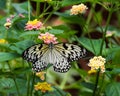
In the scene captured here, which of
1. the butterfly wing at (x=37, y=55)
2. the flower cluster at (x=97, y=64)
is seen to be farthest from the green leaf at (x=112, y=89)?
the butterfly wing at (x=37, y=55)

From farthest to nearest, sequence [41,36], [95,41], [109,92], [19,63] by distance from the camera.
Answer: [19,63] → [95,41] → [109,92] → [41,36]

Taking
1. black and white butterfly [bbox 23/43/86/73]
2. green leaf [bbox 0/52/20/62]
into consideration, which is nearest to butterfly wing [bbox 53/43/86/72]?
black and white butterfly [bbox 23/43/86/73]

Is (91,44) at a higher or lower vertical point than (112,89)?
higher

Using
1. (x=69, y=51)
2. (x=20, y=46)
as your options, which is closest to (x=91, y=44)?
(x=69, y=51)

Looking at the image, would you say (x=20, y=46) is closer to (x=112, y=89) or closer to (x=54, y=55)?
(x=54, y=55)

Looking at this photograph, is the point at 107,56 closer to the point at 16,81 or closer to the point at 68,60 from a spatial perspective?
the point at 68,60

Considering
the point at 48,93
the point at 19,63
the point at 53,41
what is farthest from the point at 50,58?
the point at 19,63

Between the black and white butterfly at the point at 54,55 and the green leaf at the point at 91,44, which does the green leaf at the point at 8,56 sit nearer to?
the black and white butterfly at the point at 54,55

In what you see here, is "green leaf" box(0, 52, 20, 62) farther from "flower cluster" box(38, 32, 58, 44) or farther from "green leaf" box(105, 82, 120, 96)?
"green leaf" box(105, 82, 120, 96)
